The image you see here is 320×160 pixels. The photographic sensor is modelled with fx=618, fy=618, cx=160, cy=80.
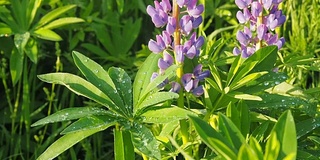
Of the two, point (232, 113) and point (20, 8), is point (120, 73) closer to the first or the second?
point (232, 113)

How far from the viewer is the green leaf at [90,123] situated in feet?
4.06

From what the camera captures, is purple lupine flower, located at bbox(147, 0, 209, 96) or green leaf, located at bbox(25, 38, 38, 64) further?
green leaf, located at bbox(25, 38, 38, 64)

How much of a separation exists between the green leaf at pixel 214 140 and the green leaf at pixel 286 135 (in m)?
0.08

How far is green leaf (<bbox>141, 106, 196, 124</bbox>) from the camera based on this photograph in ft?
4.18

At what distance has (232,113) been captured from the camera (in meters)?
1.29

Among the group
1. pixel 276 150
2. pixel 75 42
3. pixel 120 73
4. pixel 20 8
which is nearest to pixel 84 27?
pixel 75 42

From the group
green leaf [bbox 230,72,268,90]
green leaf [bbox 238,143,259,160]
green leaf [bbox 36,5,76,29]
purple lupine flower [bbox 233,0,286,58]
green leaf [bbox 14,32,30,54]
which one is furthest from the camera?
green leaf [bbox 36,5,76,29]

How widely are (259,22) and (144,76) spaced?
0.32 m

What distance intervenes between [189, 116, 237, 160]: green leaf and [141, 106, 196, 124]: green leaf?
18 centimetres

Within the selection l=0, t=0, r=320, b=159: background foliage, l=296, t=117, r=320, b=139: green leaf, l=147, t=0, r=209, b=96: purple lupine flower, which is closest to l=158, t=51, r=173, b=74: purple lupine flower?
l=147, t=0, r=209, b=96: purple lupine flower

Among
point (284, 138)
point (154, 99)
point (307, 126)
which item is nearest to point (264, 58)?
point (307, 126)

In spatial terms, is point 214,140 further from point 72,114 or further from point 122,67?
point 122,67

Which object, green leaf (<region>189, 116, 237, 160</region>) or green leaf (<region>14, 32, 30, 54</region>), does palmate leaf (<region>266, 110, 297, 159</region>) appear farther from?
green leaf (<region>14, 32, 30, 54</region>)

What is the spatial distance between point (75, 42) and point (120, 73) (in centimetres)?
113
